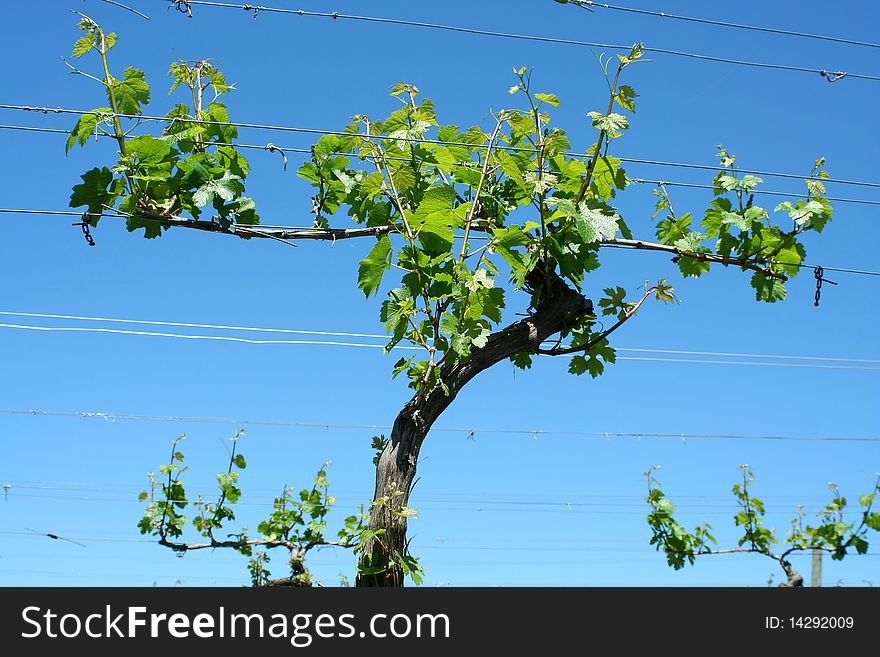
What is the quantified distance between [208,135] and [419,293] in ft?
3.71

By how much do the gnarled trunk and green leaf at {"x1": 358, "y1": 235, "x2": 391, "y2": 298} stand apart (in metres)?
0.41

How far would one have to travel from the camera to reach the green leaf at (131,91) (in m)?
2.90

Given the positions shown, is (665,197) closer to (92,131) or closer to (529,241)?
(529,241)

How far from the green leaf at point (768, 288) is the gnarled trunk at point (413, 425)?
42.1 inches

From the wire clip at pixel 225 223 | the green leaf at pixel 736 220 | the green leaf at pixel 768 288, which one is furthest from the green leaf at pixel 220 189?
the green leaf at pixel 768 288

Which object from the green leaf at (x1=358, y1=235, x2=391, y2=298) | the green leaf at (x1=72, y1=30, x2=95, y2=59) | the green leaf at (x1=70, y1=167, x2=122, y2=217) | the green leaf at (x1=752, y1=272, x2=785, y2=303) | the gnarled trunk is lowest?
the gnarled trunk

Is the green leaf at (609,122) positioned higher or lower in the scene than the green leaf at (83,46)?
lower

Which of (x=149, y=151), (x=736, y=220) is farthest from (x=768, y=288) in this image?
(x=149, y=151)

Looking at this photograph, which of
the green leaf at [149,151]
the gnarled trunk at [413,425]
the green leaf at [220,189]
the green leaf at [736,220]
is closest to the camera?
the gnarled trunk at [413,425]

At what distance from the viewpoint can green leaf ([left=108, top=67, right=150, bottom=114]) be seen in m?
2.90

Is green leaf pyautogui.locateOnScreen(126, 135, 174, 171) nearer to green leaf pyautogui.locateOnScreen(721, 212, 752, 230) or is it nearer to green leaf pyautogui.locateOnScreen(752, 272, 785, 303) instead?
green leaf pyautogui.locateOnScreen(721, 212, 752, 230)

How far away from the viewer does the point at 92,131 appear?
285 centimetres

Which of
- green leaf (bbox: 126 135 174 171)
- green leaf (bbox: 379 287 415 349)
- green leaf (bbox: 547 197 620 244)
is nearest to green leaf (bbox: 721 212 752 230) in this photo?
green leaf (bbox: 547 197 620 244)

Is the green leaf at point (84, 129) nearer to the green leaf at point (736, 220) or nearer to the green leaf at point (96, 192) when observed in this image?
the green leaf at point (96, 192)
